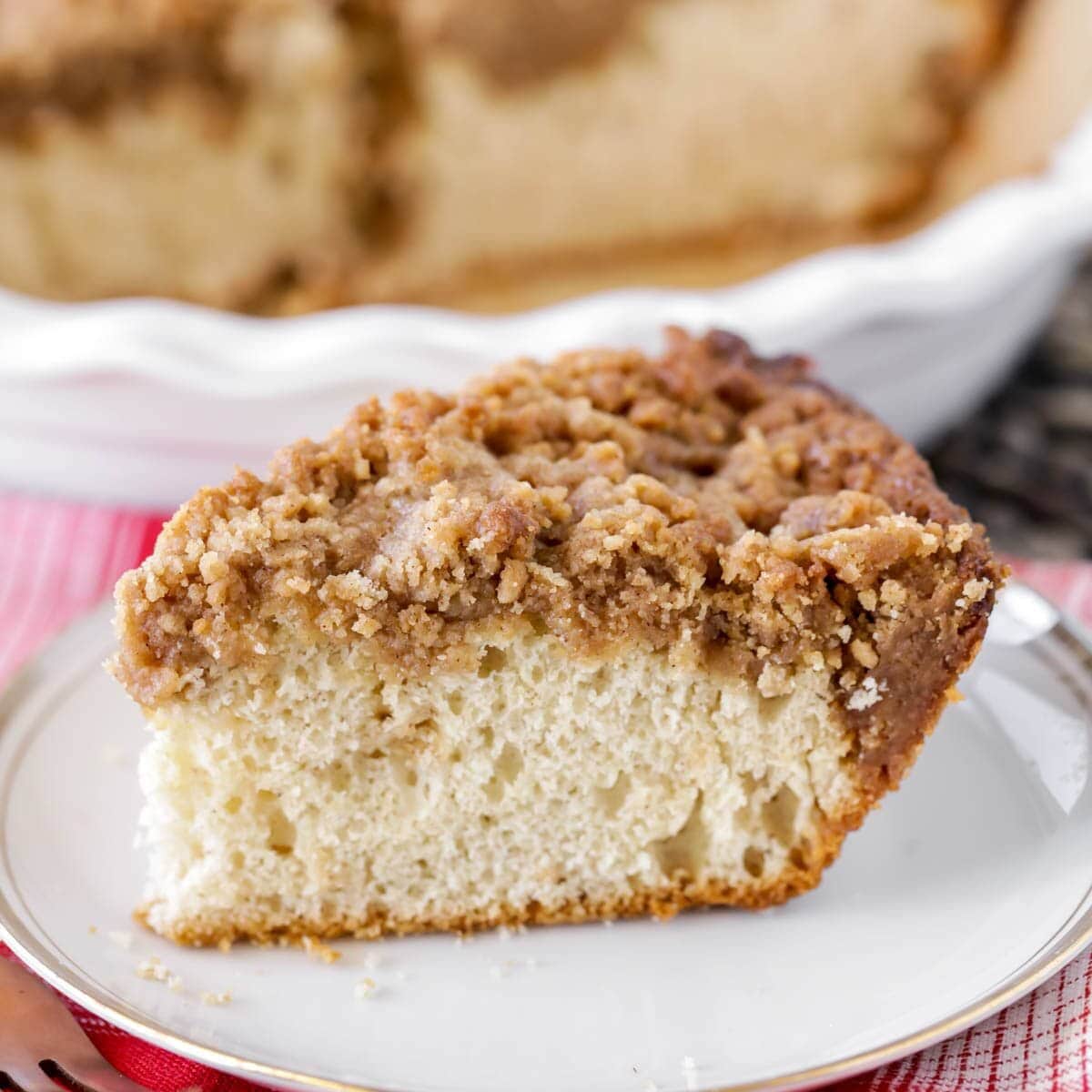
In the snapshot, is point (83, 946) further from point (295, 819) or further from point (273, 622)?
point (273, 622)

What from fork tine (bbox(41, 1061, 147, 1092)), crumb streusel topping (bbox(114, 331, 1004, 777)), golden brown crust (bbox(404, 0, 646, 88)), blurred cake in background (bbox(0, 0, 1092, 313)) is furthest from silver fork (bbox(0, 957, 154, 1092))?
golden brown crust (bbox(404, 0, 646, 88))

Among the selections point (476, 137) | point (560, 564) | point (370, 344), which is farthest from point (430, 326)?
point (560, 564)

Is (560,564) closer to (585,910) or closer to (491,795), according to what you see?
(491,795)

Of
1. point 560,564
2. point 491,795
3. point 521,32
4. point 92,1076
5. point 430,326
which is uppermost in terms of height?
point 521,32

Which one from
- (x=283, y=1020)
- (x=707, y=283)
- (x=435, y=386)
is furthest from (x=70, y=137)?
(x=283, y=1020)

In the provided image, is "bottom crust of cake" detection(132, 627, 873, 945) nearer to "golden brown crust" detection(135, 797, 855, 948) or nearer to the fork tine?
"golden brown crust" detection(135, 797, 855, 948)

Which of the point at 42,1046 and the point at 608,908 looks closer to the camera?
the point at 42,1046
